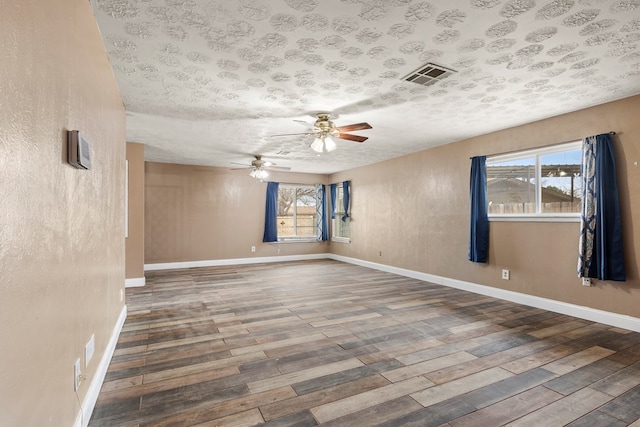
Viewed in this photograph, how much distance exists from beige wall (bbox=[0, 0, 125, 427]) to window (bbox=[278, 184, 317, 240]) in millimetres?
6495

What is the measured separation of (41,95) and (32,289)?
0.71 m

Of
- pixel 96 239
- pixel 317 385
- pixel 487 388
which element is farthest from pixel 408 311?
pixel 96 239

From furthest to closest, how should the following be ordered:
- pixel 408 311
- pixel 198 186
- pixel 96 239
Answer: pixel 198 186
pixel 408 311
pixel 96 239

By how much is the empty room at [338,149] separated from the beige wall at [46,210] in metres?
0.01

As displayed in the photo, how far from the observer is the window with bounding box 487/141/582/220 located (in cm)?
385

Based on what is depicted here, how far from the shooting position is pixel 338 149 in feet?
19.1

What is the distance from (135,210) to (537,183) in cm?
593

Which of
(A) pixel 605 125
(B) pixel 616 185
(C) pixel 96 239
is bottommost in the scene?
(C) pixel 96 239

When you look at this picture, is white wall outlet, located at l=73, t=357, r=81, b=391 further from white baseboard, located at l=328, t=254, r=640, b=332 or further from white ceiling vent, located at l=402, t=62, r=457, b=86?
white baseboard, located at l=328, t=254, r=640, b=332

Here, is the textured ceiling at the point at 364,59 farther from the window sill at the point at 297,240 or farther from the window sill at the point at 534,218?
the window sill at the point at 297,240

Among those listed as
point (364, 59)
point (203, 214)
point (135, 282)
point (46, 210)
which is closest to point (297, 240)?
point (203, 214)

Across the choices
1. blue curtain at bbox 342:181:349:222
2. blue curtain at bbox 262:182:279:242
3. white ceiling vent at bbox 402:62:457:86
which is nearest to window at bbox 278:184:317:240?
blue curtain at bbox 262:182:279:242

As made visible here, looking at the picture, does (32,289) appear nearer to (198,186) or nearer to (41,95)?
(41,95)

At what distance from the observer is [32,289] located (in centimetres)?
109
